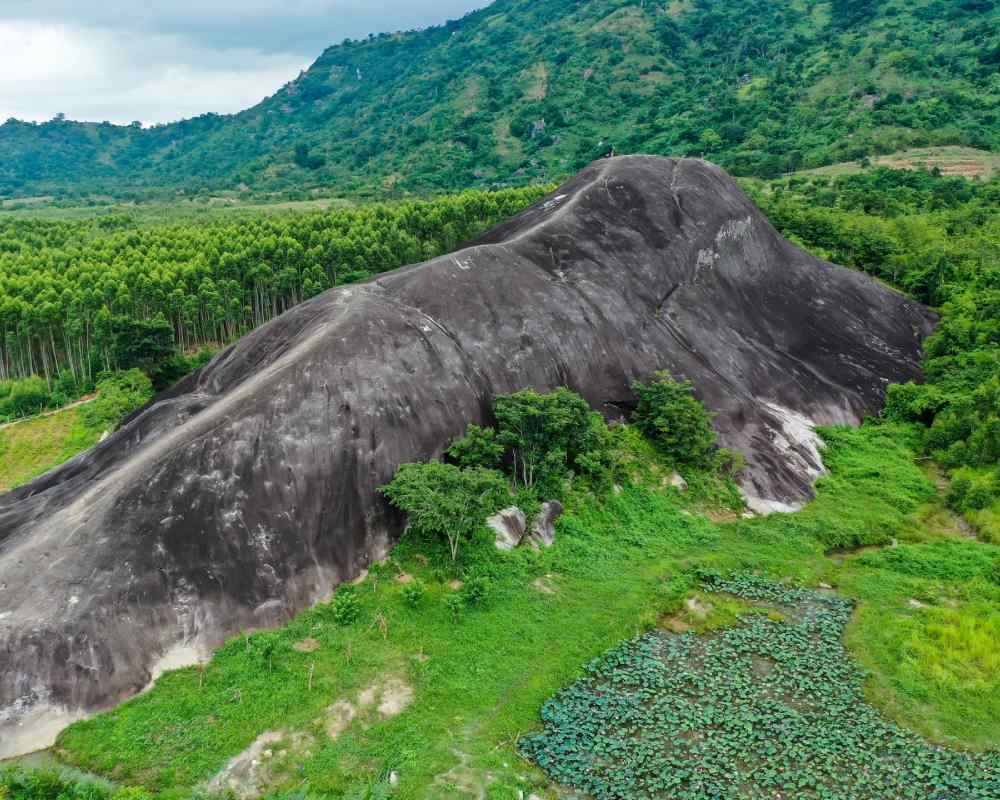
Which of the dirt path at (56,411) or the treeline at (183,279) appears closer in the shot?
the dirt path at (56,411)

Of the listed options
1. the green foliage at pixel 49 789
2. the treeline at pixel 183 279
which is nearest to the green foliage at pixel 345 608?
the green foliage at pixel 49 789

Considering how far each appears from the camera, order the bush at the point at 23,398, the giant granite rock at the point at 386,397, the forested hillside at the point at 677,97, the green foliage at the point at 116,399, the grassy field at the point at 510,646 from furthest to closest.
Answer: the forested hillside at the point at 677,97 → the bush at the point at 23,398 → the green foliage at the point at 116,399 → the giant granite rock at the point at 386,397 → the grassy field at the point at 510,646

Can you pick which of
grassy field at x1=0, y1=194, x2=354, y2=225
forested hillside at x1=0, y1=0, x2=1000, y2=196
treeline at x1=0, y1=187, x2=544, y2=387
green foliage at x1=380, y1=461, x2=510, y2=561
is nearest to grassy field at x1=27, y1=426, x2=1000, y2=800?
green foliage at x1=380, y1=461, x2=510, y2=561

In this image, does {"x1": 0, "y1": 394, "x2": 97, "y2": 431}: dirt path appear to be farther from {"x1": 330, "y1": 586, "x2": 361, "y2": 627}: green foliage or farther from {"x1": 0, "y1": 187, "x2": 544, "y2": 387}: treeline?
{"x1": 330, "y1": 586, "x2": 361, "y2": 627}: green foliage

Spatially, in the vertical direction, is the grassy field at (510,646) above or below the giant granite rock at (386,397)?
below

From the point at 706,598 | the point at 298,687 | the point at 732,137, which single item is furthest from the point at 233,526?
the point at 732,137

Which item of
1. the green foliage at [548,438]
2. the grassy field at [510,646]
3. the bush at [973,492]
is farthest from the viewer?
the bush at [973,492]

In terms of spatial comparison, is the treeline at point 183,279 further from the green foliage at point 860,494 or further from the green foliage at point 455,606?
the green foliage at point 860,494
